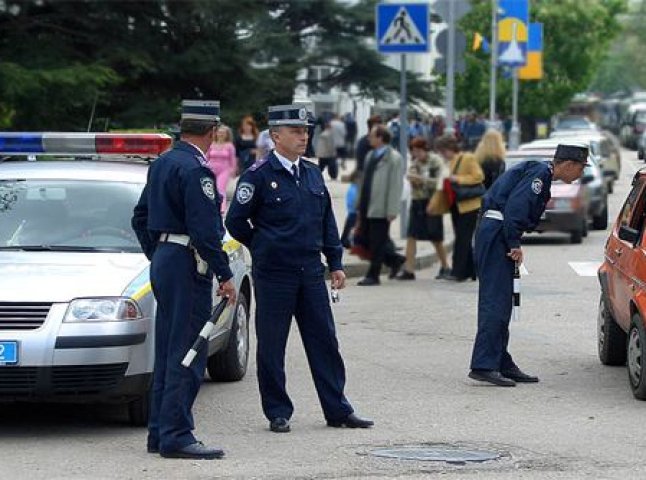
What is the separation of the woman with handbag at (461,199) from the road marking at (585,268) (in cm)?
148

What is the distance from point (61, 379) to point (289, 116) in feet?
6.21

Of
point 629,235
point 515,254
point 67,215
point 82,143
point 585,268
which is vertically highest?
point 82,143

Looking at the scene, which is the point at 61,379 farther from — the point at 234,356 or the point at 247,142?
the point at 247,142

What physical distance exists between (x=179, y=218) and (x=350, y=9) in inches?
1140

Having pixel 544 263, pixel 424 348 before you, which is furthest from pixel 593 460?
pixel 544 263

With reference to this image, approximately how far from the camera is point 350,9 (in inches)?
1467

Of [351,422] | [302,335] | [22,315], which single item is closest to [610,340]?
[351,422]

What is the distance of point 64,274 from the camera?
9625 mm

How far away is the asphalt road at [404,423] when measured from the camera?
28.2ft

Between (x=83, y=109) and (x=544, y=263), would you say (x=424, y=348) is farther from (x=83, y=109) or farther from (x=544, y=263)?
(x=83, y=109)

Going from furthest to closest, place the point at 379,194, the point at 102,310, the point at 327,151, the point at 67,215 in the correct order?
1. the point at 327,151
2. the point at 379,194
3. the point at 67,215
4. the point at 102,310

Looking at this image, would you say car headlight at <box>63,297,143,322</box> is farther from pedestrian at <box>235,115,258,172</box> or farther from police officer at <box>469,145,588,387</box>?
pedestrian at <box>235,115,258,172</box>

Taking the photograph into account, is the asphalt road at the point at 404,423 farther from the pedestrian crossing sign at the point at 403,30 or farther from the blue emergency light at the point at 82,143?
the pedestrian crossing sign at the point at 403,30

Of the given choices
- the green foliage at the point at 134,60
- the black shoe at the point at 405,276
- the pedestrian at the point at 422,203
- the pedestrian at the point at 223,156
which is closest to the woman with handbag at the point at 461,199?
the pedestrian at the point at 422,203
